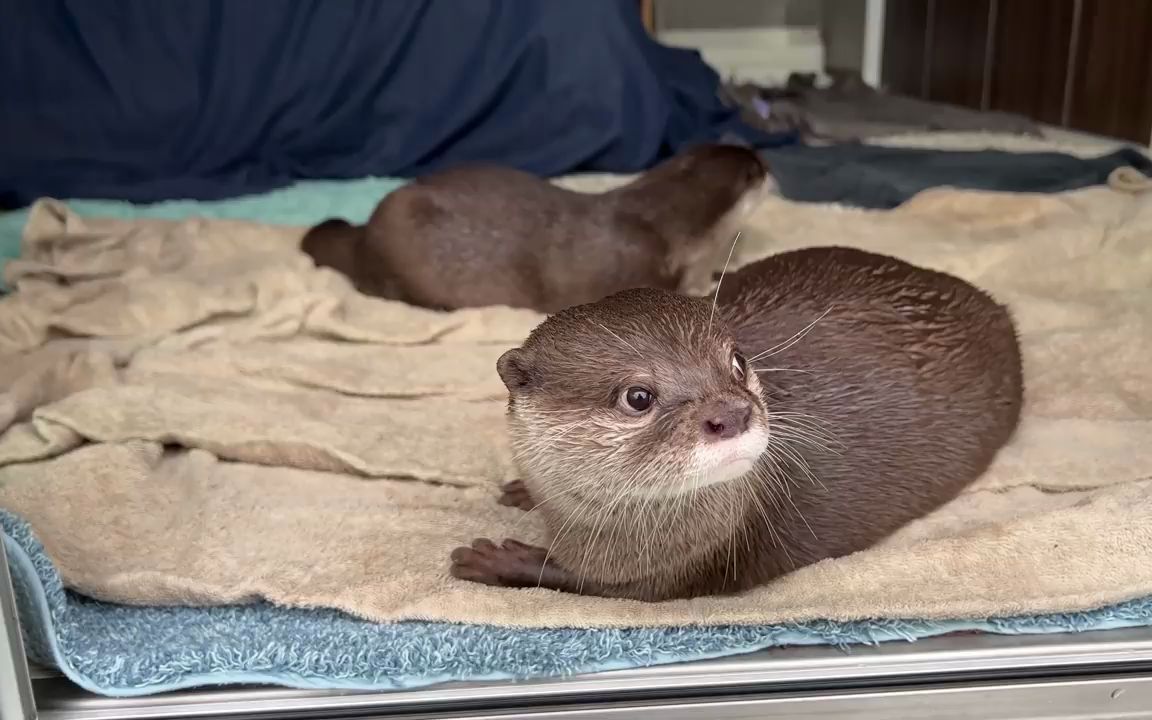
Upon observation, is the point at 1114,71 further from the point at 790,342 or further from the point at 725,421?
the point at 725,421

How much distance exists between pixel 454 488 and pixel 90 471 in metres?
0.52

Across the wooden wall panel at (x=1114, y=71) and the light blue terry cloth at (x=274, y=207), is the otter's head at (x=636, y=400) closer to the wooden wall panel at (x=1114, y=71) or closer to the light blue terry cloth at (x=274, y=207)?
the light blue terry cloth at (x=274, y=207)

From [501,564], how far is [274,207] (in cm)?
188

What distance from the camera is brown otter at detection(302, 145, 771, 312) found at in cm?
214

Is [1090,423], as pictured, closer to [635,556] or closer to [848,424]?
[848,424]

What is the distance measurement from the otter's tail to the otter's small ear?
125 cm

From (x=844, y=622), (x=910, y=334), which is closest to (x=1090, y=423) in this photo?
→ (x=910, y=334)

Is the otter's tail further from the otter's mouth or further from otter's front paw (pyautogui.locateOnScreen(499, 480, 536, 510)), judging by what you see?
the otter's mouth

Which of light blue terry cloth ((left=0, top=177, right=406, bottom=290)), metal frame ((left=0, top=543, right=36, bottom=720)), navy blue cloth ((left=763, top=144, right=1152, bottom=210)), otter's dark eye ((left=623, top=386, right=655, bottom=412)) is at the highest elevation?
otter's dark eye ((left=623, top=386, right=655, bottom=412))

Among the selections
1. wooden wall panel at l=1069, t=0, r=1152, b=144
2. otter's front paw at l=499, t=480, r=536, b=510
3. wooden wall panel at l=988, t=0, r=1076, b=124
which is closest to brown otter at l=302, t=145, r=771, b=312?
otter's front paw at l=499, t=480, r=536, b=510

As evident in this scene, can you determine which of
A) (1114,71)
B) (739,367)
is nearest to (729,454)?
(739,367)

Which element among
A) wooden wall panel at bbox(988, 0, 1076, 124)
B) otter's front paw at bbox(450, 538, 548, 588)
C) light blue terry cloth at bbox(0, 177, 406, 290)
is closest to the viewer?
otter's front paw at bbox(450, 538, 548, 588)

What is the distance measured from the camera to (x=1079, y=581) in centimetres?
110

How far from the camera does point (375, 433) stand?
160 centimetres
